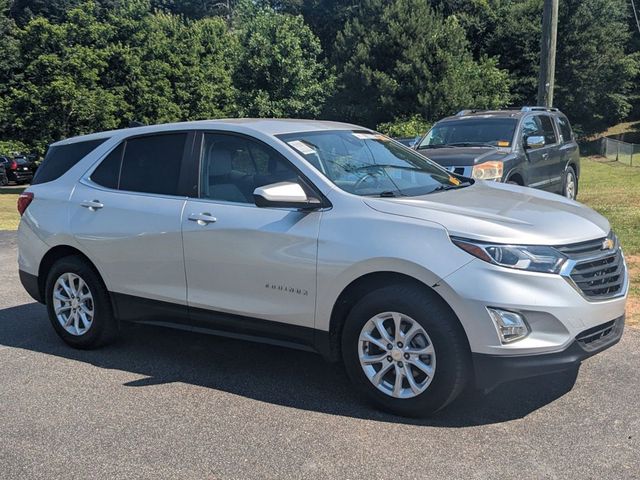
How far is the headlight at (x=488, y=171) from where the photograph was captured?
9312mm

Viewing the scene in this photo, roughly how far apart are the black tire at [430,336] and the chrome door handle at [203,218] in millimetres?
1271

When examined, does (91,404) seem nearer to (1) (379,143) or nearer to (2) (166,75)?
(1) (379,143)

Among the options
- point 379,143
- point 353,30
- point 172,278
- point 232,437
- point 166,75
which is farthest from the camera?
point 353,30

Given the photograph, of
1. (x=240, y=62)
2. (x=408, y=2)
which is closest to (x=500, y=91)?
(x=408, y=2)

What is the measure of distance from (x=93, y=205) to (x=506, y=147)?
6631mm

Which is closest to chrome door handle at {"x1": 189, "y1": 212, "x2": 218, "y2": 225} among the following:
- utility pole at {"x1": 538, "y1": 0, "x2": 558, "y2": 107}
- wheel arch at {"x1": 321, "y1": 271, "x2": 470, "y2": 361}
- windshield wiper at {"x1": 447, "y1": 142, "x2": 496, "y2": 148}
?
wheel arch at {"x1": 321, "y1": 271, "x2": 470, "y2": 361}

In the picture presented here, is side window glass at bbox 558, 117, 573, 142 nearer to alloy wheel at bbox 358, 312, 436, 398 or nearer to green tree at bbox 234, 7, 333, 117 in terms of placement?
alloy wheel at bbox 358, 312, 436, 398

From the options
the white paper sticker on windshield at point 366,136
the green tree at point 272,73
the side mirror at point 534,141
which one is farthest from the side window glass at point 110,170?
the green tree at point 272,73

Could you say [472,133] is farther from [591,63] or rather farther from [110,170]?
[591,63]

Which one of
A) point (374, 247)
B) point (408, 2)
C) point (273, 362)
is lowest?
point (273, 362)

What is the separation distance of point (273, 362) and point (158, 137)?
6.67 ft

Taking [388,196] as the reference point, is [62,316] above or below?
below

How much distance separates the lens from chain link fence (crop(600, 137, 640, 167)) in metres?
29.3

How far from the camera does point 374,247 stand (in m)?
4.20
